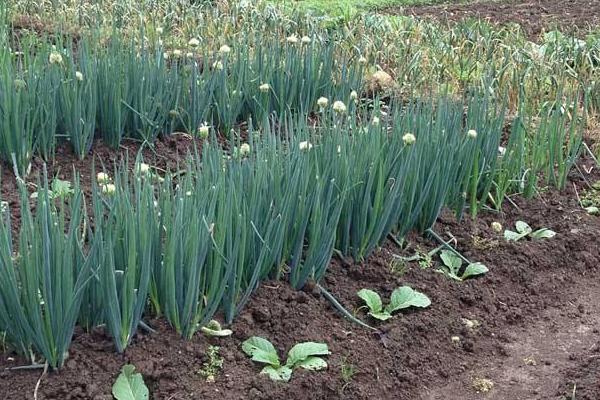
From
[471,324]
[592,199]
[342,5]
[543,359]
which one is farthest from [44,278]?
[342,5]

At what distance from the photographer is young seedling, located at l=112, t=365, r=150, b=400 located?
2355 millimetres

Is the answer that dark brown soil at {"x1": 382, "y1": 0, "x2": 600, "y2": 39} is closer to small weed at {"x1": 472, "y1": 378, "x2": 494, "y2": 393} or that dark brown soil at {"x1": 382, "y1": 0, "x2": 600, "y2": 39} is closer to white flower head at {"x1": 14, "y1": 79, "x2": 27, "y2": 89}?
white flower head at {"x1": 14, "y1": 79, "x2": 27, "y2": 89}

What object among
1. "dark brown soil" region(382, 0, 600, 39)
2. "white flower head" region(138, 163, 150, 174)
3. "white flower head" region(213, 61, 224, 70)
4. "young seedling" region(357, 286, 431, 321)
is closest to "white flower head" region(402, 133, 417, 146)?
"young seedling" region(357, 286, 431, 321)

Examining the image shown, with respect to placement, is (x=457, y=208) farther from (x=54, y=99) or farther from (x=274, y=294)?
(x=54, y=99)

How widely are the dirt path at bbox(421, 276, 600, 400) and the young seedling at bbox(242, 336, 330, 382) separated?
1.09 feet

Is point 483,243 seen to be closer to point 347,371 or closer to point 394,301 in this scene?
point 394,301

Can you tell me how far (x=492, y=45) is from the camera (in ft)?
18.5

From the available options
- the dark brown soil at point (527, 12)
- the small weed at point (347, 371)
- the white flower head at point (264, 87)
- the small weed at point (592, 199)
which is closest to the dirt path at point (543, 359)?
the small weed at point (347, 371)

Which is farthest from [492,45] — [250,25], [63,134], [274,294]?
[274,294]

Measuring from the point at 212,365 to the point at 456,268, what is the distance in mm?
1107

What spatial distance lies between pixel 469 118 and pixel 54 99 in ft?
5.12

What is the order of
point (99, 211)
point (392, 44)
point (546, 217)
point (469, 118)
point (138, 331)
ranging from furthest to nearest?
point (392, 44), point (546, 217), point (469, 118), point (138, 331), point (99, 211)

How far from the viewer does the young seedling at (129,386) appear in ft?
7.73

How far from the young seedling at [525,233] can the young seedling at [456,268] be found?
11.7 inches
